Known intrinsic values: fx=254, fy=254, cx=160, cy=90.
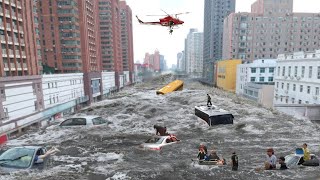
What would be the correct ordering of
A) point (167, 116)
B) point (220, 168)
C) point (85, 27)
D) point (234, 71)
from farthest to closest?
point (234, 71)
point (85, 27)
point (167, 116)
point (220, 168)

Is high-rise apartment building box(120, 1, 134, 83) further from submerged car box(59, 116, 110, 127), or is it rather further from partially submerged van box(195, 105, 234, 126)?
submerged car box(59, 116, 110, 127)

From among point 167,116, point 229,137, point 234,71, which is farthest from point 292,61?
point 234,71

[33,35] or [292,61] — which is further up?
[33,35]

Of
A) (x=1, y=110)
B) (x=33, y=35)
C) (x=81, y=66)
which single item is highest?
(x=33, y=35)

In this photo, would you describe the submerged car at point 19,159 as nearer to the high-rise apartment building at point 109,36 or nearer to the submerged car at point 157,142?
the submerged car at point 157,142

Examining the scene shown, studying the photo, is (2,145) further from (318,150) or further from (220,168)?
(318,150)

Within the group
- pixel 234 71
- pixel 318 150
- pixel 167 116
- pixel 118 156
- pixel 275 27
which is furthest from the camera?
pixel 275 27
